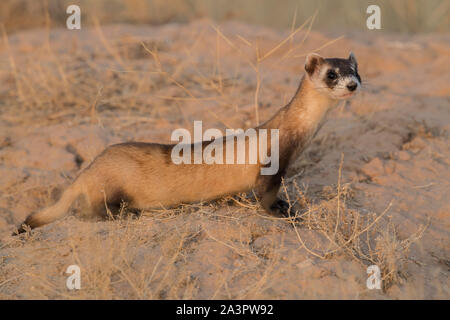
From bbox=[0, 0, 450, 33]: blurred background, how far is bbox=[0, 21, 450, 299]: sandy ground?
0.76m

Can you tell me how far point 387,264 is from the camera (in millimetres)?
2775

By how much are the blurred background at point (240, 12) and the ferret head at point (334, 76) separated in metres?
5.75

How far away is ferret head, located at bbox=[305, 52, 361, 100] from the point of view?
3.44 m

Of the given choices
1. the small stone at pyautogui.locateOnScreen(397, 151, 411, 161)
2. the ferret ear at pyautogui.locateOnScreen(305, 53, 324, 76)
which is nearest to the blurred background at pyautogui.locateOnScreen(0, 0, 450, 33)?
the small stone at pyautogui.locateOnScreen(397, 151, 411, 161)

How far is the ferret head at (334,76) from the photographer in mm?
3443

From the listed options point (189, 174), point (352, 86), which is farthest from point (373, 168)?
point (189, 174)

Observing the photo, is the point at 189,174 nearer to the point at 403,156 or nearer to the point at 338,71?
the point at 338,71

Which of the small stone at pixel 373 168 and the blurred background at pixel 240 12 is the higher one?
the blurred background at pixel 240 12

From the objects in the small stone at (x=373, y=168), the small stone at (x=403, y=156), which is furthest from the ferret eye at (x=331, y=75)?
the small stone at (x=403, y=156)

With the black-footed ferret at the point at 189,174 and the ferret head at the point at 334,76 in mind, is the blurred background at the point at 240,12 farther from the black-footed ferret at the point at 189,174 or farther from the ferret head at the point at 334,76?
the ferret head at the point at 334,76

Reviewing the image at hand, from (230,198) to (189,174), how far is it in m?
0.36

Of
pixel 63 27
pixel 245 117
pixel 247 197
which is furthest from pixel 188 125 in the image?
pixel 63 27

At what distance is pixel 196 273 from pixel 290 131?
1338mm

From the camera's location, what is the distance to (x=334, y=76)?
11.6ft
